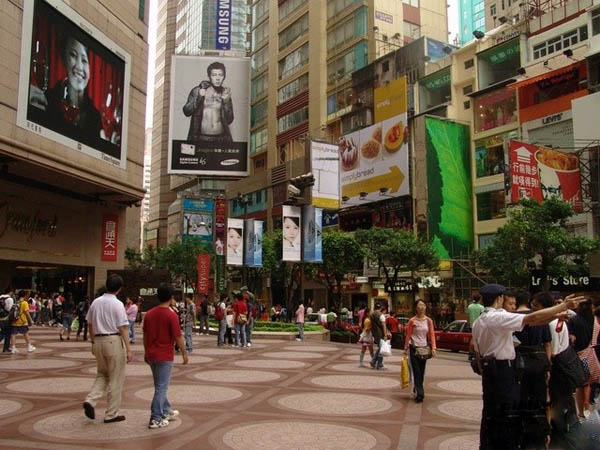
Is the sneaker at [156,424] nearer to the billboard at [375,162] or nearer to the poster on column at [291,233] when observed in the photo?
the poster on column at [291,233]

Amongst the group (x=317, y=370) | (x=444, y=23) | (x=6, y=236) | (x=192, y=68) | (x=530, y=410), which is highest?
(x=444, y=23)

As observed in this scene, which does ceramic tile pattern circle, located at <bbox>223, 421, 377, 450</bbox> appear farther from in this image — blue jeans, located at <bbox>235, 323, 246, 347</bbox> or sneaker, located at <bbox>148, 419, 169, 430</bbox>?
blue jeans, located at <bbox>235, 323, 246, 347</bbox>

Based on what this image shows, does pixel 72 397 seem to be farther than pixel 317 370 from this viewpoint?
No

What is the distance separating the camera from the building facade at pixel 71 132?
20469 millimetres

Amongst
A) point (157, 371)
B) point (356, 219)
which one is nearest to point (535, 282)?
point (157, 371)

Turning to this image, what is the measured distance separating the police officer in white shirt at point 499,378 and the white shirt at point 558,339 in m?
Answer: 1.46

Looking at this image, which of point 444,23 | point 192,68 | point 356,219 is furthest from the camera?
point 444,23

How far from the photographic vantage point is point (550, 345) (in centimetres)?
573

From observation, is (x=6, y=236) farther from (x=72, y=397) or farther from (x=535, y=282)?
(x=535, y=282)

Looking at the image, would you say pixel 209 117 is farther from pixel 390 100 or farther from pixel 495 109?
pixel 495 109

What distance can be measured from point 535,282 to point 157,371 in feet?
61.6

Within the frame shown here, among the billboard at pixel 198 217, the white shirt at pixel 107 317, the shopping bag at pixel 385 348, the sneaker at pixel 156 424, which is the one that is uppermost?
the billboard at pixel 198 217

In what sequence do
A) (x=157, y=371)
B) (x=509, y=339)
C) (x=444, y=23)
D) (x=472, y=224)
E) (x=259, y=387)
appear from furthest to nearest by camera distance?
(x=444, y=23), (x=472, y=224), (x=259, y=387), (x=157, y=371), (x=509, y=339)

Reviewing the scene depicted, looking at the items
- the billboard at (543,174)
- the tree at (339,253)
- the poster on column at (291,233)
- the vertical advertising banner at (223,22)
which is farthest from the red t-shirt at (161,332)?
the vertical advertising banner at (223,22)
